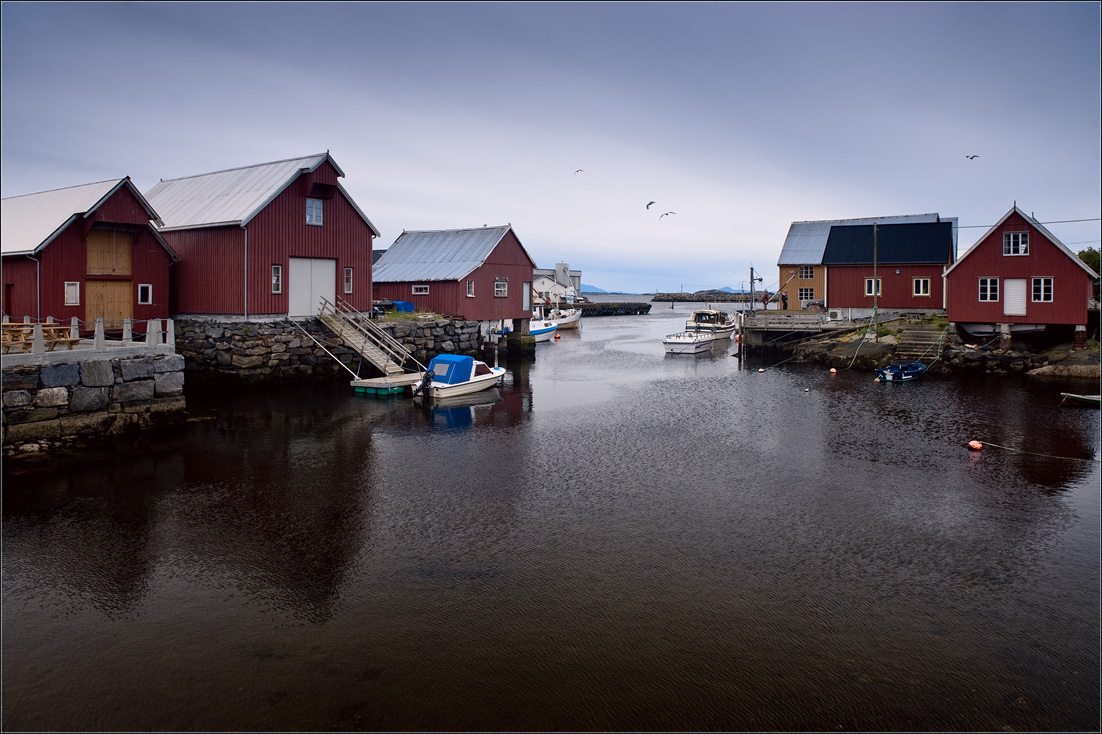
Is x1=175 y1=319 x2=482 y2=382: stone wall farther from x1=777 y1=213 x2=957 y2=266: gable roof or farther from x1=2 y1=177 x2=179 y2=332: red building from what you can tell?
x1=777 y1=213 x2=957 y2=266: gable roof

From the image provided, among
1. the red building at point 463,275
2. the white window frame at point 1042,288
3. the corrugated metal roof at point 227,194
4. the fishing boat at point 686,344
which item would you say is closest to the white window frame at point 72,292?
the corrugated metal roof at point 227,194

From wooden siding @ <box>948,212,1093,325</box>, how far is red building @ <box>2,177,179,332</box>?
40.8 metres

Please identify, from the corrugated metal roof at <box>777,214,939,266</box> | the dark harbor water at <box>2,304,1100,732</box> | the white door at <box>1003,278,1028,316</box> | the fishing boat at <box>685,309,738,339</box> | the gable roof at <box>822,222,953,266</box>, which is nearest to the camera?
the dark harbor water at <box>2,304,1100,732</box>

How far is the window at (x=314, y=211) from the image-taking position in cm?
3478

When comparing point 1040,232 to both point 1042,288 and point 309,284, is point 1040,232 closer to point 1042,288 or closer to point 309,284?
point 1042,288

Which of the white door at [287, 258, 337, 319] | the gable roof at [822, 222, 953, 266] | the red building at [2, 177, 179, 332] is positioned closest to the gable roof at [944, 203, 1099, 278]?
the gable roof at [822, 222, 953, 266]

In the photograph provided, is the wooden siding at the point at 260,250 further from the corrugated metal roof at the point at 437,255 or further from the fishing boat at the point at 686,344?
the fishing boat at the point at 686,344

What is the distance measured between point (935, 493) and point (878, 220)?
5304 cm

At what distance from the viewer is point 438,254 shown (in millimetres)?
51250

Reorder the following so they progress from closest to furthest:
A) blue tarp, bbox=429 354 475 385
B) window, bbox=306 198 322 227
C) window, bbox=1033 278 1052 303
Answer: blue tarp, bbox=429 354 475 385 → window, bbox=306 198 322 227 → window, bbox=1033 278 1052 303

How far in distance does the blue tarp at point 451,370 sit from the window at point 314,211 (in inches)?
414

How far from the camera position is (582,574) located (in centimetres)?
1129

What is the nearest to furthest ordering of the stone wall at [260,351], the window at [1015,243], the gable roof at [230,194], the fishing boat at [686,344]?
the stone wall at [260,351] → the gable roof at [230,194] → the window at [1015,243] → the fishing boat at [686,344]

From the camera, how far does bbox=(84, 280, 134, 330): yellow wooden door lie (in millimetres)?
29383
